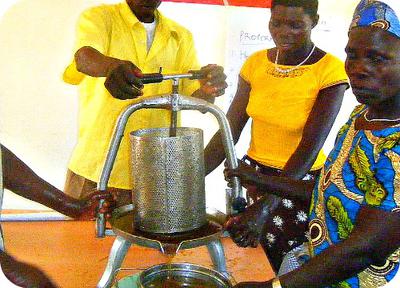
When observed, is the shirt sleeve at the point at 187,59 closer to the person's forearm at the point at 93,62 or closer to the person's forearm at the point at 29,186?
the person's forearm at the point at 93,62

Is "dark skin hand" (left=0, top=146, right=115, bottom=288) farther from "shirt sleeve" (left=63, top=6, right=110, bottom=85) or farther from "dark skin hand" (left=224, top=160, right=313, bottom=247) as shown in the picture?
"shirt sleeve" (left=63, top=6, right=110, bottom=85)

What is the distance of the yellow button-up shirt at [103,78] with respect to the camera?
1993mm

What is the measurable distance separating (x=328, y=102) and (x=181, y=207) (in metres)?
0.77

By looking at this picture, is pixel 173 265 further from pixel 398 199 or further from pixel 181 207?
pixel 398 199

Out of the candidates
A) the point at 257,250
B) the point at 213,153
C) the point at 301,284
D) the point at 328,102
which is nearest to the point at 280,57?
the point at 328,102

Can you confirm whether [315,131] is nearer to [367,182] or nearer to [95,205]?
[367,182]

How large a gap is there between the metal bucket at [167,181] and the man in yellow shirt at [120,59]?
69 cm

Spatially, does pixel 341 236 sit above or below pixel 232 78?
below

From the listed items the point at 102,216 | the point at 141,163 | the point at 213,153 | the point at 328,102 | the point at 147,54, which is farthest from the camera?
the point at 147,54

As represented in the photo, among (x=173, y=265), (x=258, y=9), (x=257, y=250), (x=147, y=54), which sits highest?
(x=258, y=9)

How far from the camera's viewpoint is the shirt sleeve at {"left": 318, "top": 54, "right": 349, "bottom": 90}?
1.77 metres

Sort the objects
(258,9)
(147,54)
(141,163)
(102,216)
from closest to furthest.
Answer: (141,163), (102,216), (147,54), (258,9)

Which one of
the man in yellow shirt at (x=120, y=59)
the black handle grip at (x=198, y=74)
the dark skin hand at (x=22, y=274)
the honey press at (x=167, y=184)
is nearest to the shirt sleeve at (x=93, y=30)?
the man in yellow shirt at (x=120, y=59)

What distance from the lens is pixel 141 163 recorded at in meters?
1.22
